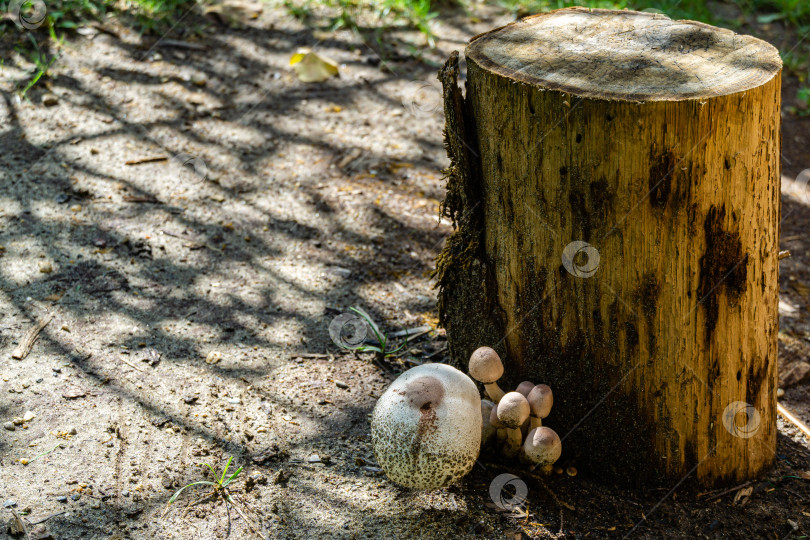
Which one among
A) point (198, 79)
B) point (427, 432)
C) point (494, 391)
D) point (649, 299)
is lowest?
point (494, 391)

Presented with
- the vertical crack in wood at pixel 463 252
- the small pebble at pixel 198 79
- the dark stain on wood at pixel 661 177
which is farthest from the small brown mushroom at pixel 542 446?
the small pebble at pixel 198 79

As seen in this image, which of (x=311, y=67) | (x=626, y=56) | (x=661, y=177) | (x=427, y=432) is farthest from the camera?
(x=311, y=67)

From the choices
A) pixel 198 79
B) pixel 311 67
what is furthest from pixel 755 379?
pixel 198 79

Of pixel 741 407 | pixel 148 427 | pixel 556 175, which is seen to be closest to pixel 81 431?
pixel 148 427

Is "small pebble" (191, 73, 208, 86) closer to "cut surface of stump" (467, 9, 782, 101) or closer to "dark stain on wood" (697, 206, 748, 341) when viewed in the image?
"cut surface of stump" (467, 9, 782, 101)

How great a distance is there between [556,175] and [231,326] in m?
1.81

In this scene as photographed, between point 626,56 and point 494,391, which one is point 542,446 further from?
point 626,56

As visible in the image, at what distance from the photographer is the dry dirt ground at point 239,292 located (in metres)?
2.60

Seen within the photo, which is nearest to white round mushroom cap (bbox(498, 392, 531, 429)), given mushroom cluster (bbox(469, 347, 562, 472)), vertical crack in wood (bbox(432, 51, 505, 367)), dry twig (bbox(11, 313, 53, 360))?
mushroom cluster (bbox(469, 347, 562, 472))

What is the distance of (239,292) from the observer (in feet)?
12.3

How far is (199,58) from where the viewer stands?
5.86m

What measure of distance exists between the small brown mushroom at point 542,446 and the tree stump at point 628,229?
204mm

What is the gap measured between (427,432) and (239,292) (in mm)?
1664

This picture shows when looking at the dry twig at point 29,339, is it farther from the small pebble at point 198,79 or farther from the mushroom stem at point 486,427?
the small pebble at point 198,79
